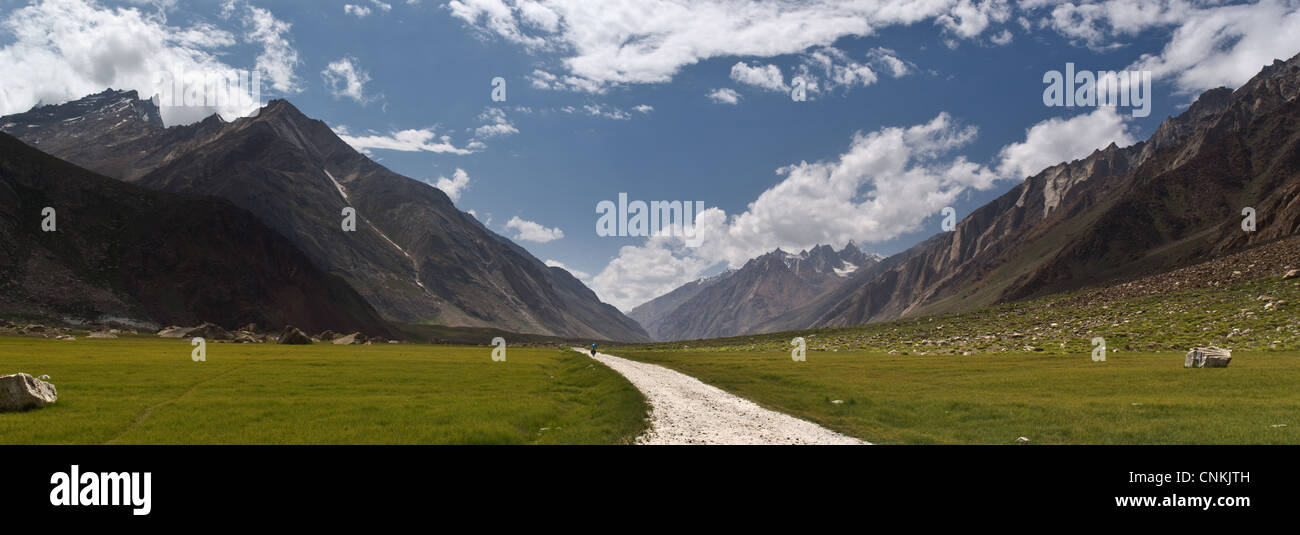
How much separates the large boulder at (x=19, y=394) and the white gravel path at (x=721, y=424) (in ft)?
82.0

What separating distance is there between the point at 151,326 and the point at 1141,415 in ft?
649

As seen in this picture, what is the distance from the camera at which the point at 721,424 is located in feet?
69.7

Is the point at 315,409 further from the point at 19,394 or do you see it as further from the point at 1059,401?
the point at 1059,401

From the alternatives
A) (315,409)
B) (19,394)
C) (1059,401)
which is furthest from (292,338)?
(1059,401)

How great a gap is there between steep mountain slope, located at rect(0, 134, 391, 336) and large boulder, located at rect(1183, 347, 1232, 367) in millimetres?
198456

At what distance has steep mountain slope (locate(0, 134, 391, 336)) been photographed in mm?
138875

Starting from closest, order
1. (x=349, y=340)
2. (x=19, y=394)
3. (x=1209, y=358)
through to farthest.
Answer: (x=19, y=394)
(x=1209, y=358)
(x=349, y=340)

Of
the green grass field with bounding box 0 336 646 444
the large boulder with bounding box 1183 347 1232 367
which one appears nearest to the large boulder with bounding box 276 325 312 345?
the green grass field with bounding box 0 336 646 444

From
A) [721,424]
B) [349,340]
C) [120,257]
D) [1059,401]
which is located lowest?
[349,340]

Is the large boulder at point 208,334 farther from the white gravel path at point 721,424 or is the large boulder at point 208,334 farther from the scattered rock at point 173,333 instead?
the white gravel path at point 721,424

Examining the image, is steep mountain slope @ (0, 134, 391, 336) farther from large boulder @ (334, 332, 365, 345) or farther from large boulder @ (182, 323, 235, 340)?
large boulder @ (334, 332, 365, 345)

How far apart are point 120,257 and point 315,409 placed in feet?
645

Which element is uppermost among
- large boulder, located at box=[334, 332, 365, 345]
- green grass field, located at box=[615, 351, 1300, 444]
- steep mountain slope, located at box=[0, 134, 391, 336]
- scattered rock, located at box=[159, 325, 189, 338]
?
steep mountain slope, located at box=[0, 134, 391, 336]
